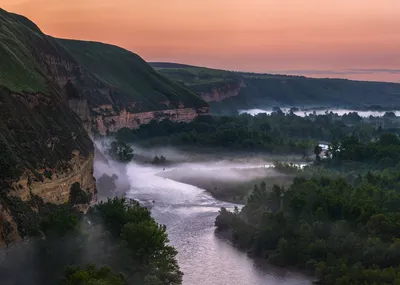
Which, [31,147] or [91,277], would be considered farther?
[31,147]

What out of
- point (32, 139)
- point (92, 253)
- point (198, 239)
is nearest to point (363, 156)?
point (198, 239)

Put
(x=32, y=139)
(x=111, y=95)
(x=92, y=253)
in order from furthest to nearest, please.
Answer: (x=111, y=95), (x=32, y=139), (x=92, y=253)

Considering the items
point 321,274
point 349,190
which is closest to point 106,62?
point 349,190

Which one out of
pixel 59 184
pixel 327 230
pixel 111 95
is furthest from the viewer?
pixel 111 95

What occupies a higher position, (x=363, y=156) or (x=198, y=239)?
(x=363, y=156)

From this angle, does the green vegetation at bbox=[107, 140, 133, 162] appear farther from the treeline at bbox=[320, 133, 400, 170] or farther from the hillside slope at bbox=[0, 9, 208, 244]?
the treeline at bbox=[320, 133, 400, 170]

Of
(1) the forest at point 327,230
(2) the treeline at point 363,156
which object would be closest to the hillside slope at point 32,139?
(1) the forest at point 327,230

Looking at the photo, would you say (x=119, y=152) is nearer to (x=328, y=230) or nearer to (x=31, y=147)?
(x=328, y=230)
